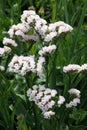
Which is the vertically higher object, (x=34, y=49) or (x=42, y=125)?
(x=34, y=49)

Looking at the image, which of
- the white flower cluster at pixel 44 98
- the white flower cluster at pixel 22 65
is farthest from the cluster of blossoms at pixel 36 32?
the white flower cluster at pixel 44 98

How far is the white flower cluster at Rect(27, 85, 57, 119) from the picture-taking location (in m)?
1.47

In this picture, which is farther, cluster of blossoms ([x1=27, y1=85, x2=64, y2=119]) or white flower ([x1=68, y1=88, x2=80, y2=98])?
white flower ([x1=68, y1=88, x2=80, y2=98])

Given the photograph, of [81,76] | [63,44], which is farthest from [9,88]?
[63,44]

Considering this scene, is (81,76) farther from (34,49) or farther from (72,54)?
(34,49)

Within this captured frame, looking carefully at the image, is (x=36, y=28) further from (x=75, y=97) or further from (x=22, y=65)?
(x=75, y=97)

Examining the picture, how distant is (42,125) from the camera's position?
1.68 meters

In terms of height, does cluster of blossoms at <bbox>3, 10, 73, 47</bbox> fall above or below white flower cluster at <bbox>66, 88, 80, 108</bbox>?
above

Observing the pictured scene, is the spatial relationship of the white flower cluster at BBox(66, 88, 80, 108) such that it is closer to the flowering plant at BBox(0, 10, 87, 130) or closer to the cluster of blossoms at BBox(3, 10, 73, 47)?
the flowering plant at BBox(0, 10, 87, 130)

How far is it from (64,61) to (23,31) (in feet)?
1.58

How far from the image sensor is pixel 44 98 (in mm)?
1476

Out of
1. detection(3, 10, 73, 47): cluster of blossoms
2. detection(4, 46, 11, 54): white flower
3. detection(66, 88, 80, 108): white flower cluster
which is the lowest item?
detection(66, 88, 80, 108): white flower cluster

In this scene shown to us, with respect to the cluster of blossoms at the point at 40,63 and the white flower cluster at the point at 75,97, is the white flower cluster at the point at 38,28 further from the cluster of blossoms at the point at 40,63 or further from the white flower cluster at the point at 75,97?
the white flower cluster at the point at 75,97

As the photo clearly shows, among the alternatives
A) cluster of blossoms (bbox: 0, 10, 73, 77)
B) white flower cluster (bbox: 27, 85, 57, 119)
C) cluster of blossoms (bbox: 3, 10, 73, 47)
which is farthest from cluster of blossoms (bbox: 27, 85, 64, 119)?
cluster of blossoms (bbox: 3, 10, 73, 47)
